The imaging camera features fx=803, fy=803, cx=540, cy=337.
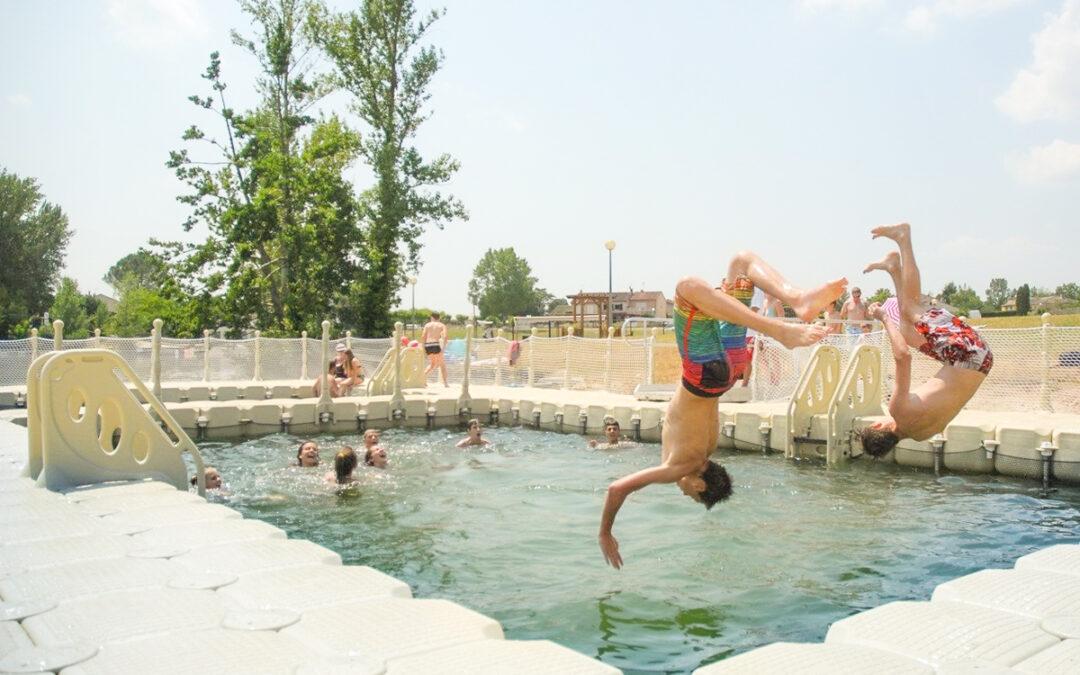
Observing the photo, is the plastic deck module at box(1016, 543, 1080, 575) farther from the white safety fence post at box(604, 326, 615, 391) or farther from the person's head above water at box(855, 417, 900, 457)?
the white safety fence post at box(604, 326, 615, 391)

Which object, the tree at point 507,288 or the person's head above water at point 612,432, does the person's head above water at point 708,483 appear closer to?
the person's head above water at point 612,432

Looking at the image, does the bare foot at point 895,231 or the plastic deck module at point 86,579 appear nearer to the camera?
the plastic deck module at point 86,579

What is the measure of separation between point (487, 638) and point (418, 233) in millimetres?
26759

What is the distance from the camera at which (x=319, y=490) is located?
10000 millimetres

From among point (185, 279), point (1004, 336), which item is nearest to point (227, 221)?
point (185, 279)

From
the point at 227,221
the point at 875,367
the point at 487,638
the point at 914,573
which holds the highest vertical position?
the point at 227,221

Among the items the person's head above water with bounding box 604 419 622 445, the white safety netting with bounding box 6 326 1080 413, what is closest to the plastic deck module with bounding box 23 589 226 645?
the person's head above water with bounding box 604 419 622 445

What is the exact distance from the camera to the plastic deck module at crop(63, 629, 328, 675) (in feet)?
9.29

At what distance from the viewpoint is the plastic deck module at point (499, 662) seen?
279 cm

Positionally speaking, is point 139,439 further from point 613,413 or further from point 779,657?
point 613,413

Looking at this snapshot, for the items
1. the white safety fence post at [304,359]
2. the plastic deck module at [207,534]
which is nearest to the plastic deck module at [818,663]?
the plastic deck module at [207,534]

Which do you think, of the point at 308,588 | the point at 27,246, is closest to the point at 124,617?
the point at 308,588

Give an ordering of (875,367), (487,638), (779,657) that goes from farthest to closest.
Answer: (875,367)
(487,638)
(779,657)

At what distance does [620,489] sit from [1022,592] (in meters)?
2.20
